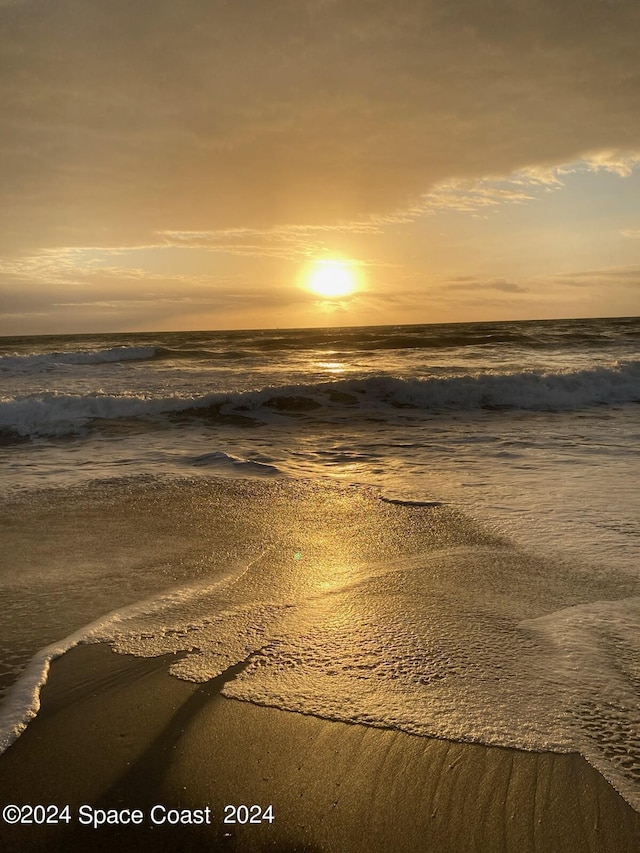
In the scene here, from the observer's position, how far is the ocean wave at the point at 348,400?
11.1 meters

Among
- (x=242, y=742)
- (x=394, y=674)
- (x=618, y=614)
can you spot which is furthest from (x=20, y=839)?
(x=618, y=614)

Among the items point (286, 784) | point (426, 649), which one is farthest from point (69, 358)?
point (286, 784)

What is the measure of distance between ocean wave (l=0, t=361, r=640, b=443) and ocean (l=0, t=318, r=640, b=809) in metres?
1.20

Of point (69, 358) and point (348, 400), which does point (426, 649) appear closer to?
point (348, 400)

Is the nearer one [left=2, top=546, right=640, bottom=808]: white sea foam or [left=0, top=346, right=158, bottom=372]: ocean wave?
[left=2, top=546, right=640, bottom=808]: white sea foam

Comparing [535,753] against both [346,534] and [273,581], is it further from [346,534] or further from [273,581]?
[346,534]

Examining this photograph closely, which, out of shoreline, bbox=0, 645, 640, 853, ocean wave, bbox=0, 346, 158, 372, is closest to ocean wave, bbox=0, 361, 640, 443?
shoreline, bbox=0, 645, 640, 853

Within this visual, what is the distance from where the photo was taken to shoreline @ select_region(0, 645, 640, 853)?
71.3 inches

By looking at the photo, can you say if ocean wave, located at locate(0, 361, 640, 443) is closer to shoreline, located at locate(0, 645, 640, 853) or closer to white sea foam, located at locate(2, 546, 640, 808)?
white sea foam, located at locate(2, 546, 640, 808)

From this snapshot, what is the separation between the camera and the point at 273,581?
12.0ft

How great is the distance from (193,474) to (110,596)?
3.18m

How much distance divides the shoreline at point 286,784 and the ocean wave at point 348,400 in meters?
8.42

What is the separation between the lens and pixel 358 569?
12.6 feet

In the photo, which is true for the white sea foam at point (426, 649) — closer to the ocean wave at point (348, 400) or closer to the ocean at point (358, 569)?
the ocean at point (358, 569)
